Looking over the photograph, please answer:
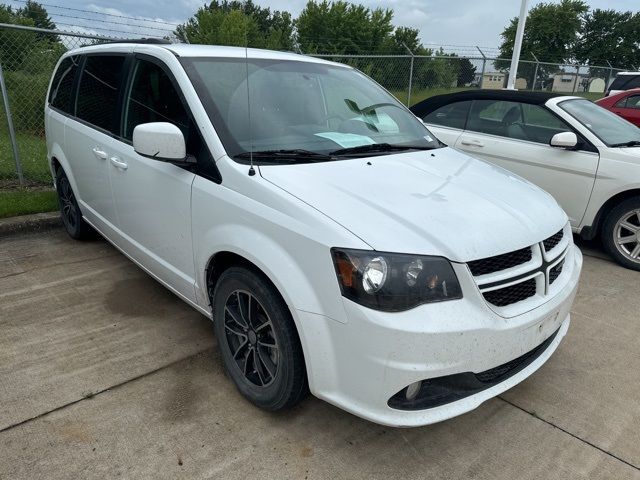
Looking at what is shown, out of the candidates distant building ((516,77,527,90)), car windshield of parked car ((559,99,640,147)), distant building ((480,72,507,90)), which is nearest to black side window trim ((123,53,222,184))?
car windshield of parked car ((559,99,640,147))

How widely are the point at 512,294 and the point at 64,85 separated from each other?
14.1ft

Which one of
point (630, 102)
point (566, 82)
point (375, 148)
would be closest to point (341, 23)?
point (566, 82)

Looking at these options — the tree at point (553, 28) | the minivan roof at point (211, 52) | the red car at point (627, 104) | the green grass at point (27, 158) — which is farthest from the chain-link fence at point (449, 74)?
the tree at point (553, 28)

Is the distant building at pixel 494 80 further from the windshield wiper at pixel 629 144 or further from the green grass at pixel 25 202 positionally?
the green grass at pixel 25 202

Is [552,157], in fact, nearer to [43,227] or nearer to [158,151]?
[158,151]

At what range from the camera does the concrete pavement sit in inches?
89.7

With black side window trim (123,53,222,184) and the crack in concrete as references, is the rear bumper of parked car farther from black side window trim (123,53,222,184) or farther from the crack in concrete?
black side window trim (123,53,222,184)

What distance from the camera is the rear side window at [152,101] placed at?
9.41 ft

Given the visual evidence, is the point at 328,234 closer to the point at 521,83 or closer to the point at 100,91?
the point at 100,91

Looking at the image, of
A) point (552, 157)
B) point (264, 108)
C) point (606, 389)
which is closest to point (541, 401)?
point (606, 389)

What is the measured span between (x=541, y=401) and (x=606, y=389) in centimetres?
46

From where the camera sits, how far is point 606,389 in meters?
2.91

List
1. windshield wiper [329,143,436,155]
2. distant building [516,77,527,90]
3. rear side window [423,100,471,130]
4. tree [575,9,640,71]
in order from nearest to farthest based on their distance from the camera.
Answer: windshield wiper [329,143,436,155]
rear side window [423,100,471,130]
distant building [516,77,527,90]
tree [575,9,640,71]

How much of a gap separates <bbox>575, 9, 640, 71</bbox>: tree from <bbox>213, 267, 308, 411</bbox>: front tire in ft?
245
